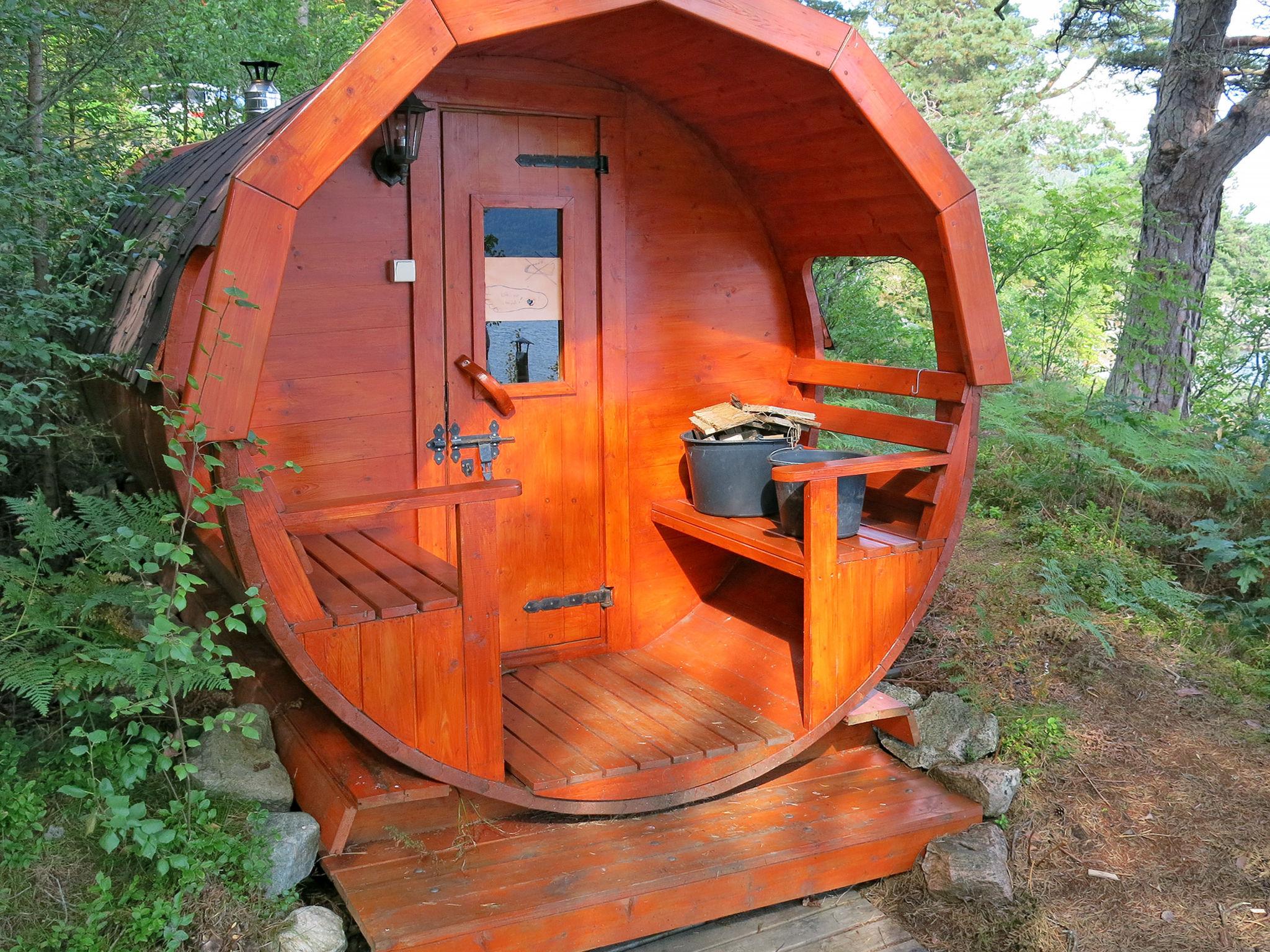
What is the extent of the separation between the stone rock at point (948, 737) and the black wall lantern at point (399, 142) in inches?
124

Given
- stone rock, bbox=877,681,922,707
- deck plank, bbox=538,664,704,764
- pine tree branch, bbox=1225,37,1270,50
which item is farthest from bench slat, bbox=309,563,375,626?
pine tree branch, bbox=1225,37,1270,50

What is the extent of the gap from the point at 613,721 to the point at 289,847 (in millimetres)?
A: 1446

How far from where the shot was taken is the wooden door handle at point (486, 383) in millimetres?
4719

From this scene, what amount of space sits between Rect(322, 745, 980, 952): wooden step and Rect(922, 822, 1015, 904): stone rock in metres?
0.09

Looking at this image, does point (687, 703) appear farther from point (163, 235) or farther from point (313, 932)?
point (163, 235)

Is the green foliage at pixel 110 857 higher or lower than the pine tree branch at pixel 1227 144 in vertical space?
lower

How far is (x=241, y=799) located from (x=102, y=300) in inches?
87.0

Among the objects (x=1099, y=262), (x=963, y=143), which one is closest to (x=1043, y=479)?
(x=1099, y=262)

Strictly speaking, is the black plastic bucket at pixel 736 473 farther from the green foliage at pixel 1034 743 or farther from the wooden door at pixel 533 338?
the green foliage at pixel 1034 743

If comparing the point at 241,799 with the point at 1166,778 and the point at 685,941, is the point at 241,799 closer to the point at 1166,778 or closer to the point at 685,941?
the point at 685,941

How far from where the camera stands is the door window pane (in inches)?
191

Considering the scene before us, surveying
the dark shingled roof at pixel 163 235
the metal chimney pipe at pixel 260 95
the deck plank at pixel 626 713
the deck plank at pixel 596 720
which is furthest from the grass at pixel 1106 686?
the metal chimney pipe at pixel 260 95

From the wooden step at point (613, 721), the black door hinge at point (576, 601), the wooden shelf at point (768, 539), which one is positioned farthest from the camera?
the black door hinge at point (576, 601)

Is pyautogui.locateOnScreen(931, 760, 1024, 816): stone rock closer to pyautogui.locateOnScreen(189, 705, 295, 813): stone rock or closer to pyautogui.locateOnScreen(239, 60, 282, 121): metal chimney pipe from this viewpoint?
→ pyautogui.locateOnScreen(189, 705, 295, 813): stone rock
